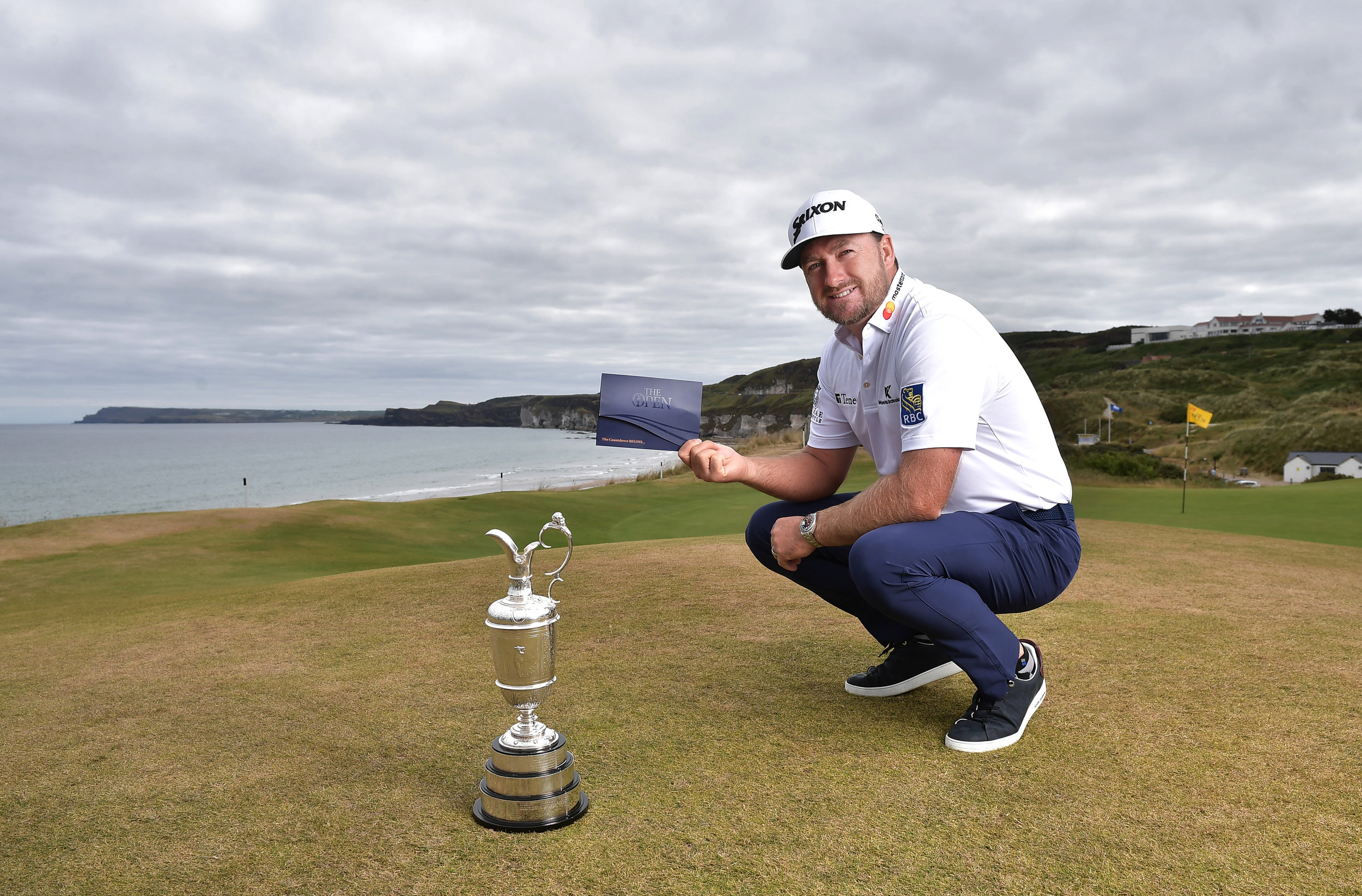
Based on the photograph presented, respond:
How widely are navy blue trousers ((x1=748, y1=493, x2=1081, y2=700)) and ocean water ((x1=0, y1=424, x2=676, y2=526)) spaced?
10.8 metres

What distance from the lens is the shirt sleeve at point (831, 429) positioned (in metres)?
3.46

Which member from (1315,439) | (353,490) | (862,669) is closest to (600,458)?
(353,490)

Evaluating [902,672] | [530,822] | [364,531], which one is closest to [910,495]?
[902,672]

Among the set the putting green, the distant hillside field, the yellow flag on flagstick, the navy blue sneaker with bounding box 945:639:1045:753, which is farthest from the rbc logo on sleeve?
the distant hillside field

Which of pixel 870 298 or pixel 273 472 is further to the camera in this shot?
pixel 273 472

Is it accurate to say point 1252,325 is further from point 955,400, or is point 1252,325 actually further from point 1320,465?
point 955,400

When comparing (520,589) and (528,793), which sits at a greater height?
(520,589)

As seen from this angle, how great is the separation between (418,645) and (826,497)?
7.42ft

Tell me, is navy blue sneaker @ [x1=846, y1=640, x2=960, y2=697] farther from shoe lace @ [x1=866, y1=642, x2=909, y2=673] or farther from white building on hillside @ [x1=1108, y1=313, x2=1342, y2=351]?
white building on hillside @ [x1=1108, y1=313, x2=1342, y2=351]

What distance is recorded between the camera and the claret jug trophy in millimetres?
2150

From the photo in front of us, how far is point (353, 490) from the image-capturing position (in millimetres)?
49438

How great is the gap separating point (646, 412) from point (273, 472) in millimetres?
75913

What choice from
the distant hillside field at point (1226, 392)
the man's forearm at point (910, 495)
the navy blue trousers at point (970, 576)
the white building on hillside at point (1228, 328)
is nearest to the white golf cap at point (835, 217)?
the man's forearm at point (910, 495)

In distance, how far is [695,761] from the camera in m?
2.52
